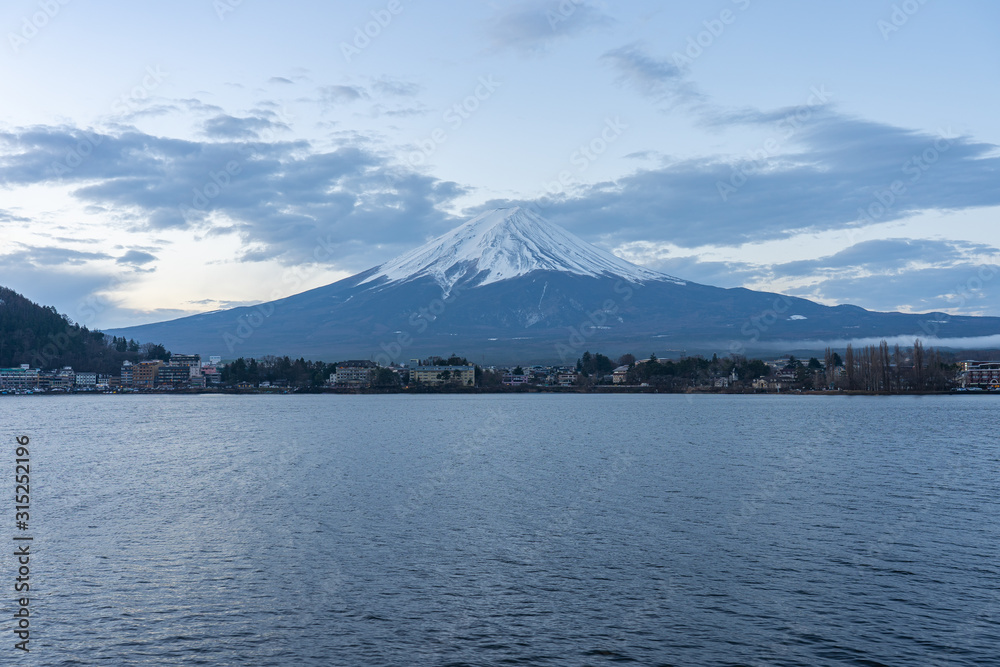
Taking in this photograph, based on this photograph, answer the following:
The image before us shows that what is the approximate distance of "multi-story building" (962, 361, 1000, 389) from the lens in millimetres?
154250

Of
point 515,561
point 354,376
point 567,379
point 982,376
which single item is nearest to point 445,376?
point 354,376

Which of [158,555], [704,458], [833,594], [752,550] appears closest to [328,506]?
[158,555]

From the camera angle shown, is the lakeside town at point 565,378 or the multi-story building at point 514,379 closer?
the lakeside town at point 565,378

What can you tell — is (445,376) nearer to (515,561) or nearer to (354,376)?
(354,376)

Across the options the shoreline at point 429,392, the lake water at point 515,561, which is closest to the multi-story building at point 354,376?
the shoreline at point 429,392

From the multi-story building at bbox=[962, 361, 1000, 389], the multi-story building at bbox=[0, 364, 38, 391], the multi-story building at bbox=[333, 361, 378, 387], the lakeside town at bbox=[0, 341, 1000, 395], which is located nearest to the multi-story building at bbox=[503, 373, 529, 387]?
the lakeside town at bbox=[0, 341, 1000, 395]

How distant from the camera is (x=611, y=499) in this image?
90.9 ft

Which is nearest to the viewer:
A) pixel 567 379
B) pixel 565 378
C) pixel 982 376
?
pixel 982 376

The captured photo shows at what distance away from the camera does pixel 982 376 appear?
159000 mm

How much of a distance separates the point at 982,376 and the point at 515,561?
17012cm

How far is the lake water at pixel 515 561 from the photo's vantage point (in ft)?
45.4

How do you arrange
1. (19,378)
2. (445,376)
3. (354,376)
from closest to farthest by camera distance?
(445,376), (19,378), (354,376)

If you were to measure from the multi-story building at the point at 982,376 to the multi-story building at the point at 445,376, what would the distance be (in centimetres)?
9998

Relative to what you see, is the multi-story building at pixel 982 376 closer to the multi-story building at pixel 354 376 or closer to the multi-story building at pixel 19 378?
the multi-story building at pixel 354 376
